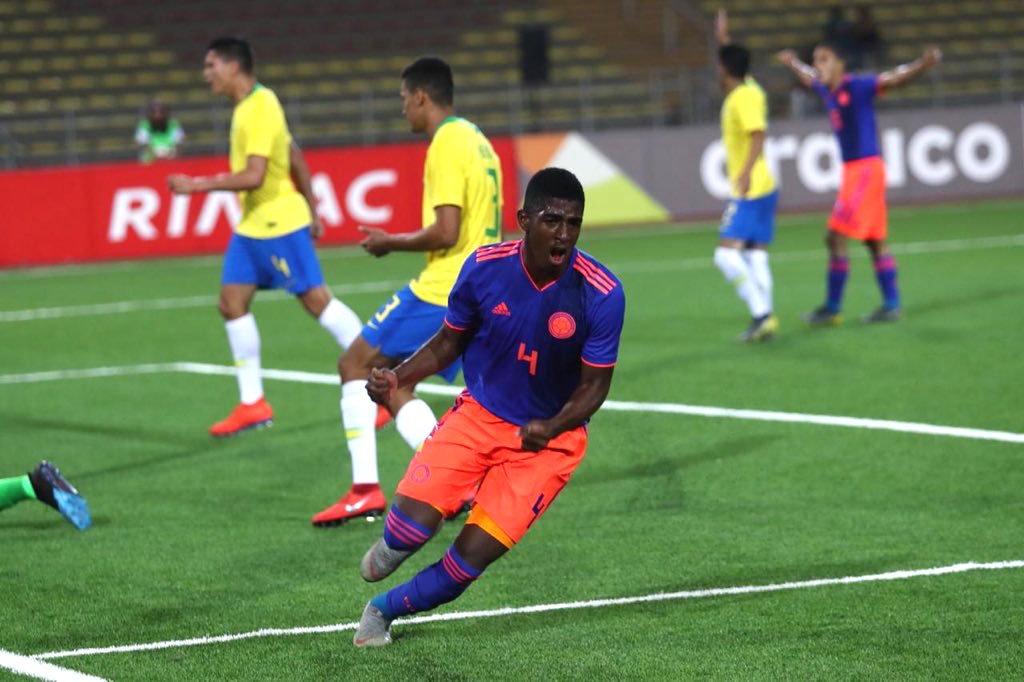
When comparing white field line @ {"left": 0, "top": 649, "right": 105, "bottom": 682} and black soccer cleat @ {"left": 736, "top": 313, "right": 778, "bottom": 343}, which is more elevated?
white field line @ {"left": 0, "top": 649, "right": 105, "bottom": 682}

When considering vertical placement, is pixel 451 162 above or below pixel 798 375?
above

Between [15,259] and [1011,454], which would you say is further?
[15,259]

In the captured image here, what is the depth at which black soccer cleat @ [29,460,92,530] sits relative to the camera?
292 inches

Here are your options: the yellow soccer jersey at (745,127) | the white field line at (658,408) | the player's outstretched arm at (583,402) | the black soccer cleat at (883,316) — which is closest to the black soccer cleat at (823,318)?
the black soccer cleat at (883,316)

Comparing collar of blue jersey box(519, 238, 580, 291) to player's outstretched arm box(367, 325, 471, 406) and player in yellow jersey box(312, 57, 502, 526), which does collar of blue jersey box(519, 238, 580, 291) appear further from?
player in yellow jersey box(312, 57, 502, 526)

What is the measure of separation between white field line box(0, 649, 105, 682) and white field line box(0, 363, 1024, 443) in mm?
5194

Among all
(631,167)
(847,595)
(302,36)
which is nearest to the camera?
(847,595)

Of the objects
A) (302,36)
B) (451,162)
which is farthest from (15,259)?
(451,162)

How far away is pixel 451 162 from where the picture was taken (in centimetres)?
742

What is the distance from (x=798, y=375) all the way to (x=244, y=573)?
18.3 ft

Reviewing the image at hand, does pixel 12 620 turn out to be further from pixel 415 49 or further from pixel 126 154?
pixel 415 49

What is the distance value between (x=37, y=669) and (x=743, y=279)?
8.53 meters

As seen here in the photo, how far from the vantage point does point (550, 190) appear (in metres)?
5.26

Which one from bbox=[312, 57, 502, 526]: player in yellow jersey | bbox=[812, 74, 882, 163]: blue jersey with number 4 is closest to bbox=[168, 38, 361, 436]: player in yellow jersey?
bbox=[312, 57, 502, 526]: player in yellow jersey
